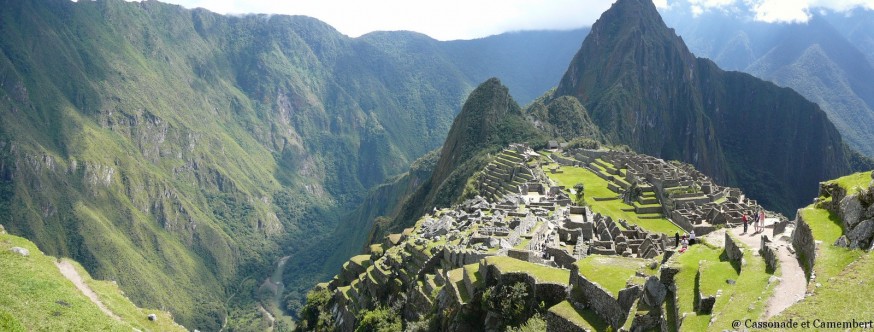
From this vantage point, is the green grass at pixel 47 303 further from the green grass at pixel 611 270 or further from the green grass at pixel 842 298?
the green grass at pixel 842 298

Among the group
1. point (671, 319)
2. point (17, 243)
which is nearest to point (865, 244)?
point (671, 319)

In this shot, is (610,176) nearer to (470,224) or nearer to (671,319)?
(470,224)

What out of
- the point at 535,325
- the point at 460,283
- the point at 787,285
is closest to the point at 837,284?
the point at 787,285

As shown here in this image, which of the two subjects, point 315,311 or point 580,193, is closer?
point 315,311

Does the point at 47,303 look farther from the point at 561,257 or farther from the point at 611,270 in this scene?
the point at 561,257

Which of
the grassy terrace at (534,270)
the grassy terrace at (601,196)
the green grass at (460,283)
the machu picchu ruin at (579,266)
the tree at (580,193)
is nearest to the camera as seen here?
the machu picchu ruin at (579,266)

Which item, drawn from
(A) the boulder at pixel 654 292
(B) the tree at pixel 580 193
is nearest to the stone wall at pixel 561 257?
(A) the boulder at pixel 654 292
